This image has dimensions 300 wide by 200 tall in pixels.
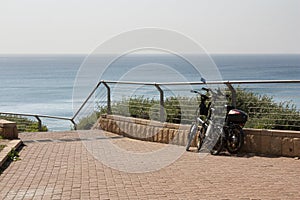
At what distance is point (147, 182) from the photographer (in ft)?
25.5

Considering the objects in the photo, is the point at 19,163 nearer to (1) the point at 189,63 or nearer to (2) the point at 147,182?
(2) the point at 147,182

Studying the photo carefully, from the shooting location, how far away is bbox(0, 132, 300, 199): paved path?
700 cm

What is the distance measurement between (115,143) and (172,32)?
3131mm

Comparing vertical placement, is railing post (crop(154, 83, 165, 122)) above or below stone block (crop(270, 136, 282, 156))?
above

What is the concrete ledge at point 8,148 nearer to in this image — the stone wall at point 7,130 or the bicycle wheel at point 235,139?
the stone wall at point 7,130

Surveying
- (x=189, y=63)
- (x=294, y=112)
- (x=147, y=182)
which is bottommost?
(x=147, y=182)

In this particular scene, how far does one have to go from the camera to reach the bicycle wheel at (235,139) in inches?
397

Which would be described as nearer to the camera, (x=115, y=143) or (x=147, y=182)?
(x=147, y=182)

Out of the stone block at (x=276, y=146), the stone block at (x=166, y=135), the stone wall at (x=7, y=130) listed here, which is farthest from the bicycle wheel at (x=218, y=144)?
the stone wall at (x=7, y=130)

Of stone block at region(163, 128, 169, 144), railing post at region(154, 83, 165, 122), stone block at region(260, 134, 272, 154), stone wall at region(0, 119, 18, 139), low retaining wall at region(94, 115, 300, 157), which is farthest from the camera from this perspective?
→ railing post at region(154, 83, 165, 122)

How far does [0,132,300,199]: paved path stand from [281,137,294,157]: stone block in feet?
0.70

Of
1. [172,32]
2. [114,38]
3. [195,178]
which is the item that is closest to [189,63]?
[172,32]

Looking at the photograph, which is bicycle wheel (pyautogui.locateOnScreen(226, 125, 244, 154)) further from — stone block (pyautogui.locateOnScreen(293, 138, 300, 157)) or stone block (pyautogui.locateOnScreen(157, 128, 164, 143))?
stone block (pyautogui.locateOnScreen(157, 128, 164, 143))

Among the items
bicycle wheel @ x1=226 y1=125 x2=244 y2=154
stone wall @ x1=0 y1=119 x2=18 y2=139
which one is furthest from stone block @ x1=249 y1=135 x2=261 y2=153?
stone wall @ x1=0 y1=119 x2=18 y2=139
